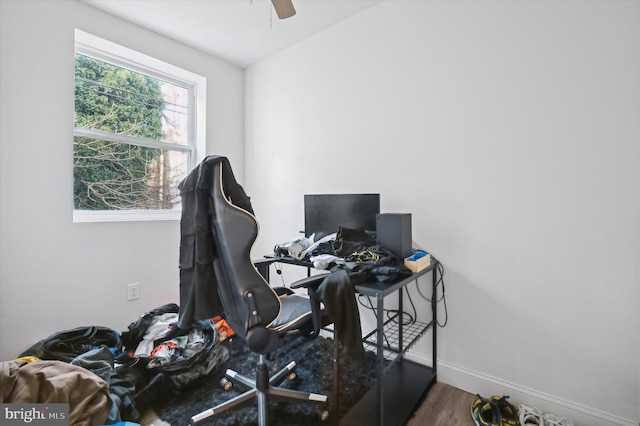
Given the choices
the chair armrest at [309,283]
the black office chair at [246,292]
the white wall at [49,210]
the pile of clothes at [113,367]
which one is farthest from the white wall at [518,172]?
the white wall at [49,210]

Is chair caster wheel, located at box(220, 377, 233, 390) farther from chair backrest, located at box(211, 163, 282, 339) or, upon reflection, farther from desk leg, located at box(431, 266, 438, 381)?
desk leg, located at box(431, 266, 438, 381)

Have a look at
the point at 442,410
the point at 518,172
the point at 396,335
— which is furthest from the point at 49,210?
the point at 518,172

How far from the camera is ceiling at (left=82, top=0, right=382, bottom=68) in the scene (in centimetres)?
209

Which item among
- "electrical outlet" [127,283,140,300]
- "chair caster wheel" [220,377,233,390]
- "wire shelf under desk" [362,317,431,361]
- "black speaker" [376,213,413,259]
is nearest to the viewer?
"black speaker" [376,213,413,259]

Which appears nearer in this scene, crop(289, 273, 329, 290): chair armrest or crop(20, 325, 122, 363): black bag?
crop(289, 273, 329, 290): chair armrest

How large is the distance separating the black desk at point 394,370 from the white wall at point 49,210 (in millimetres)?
1305

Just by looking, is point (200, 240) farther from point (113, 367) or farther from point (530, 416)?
point (530, 416)

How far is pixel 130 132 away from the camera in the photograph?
98.3 inches

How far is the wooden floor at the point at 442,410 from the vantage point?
1472 millimetres

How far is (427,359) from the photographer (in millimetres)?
1898

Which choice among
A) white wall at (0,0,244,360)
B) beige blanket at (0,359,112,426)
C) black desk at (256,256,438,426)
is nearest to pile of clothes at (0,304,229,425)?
beige blanket at (0,359,112,426)

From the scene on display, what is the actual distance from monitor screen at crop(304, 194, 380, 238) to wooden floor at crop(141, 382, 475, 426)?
1.05 meters

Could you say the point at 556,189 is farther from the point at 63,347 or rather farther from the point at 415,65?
the point at 63,347

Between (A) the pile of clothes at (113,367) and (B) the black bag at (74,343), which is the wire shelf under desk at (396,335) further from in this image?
(B) the black bag at (74,343)
